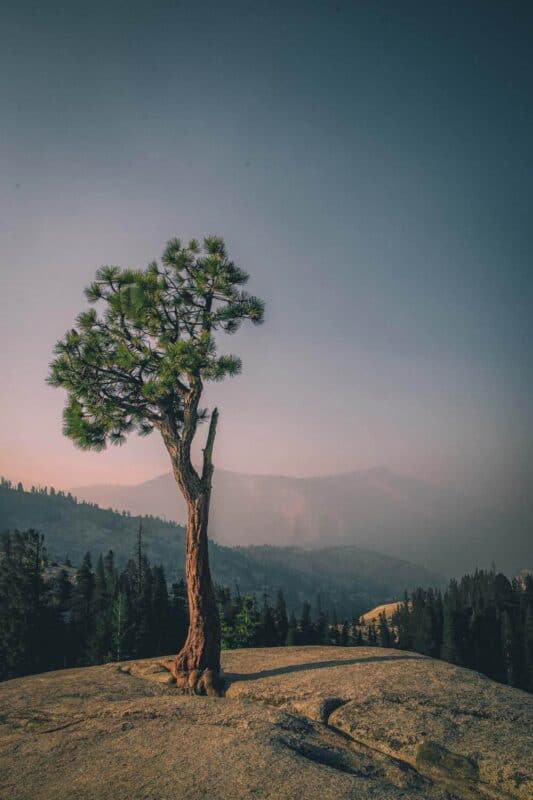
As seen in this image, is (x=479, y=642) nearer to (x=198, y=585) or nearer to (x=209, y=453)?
(x=198, y=585)

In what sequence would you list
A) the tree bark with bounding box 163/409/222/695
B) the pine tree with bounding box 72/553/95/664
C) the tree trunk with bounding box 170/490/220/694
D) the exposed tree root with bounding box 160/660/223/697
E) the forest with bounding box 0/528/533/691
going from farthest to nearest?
1. the pine tree with bounding box 72/553/95/664
2. the forest with bounding box 0/528/533/691
3. the tree bark with bounding box 163/409/222/695
4. the tree trunk with bounding box 170/490/220/694
5. the exposed tree root with bounding box 160/660/223/697

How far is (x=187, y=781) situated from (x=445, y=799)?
173 inches

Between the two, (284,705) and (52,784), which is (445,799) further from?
(52,784)

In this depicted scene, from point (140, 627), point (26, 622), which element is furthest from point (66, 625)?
point (26, 622)

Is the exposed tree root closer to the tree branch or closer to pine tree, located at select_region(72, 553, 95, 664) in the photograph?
the tree branch

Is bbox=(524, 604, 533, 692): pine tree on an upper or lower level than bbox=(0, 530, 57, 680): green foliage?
lower

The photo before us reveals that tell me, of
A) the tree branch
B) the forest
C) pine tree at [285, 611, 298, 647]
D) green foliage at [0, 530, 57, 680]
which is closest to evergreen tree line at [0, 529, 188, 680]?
green foliage at [0, 530, 57, 680]

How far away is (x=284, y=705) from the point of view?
12.2 metres

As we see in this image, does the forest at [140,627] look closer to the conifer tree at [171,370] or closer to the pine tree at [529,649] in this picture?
the pine tree at [529,649]

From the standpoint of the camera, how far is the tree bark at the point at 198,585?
15633 millimetres

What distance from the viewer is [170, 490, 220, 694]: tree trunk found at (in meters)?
15.0

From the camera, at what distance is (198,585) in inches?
658

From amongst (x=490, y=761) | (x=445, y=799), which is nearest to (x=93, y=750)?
(x=445, y=799)

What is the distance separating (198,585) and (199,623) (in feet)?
4.09
